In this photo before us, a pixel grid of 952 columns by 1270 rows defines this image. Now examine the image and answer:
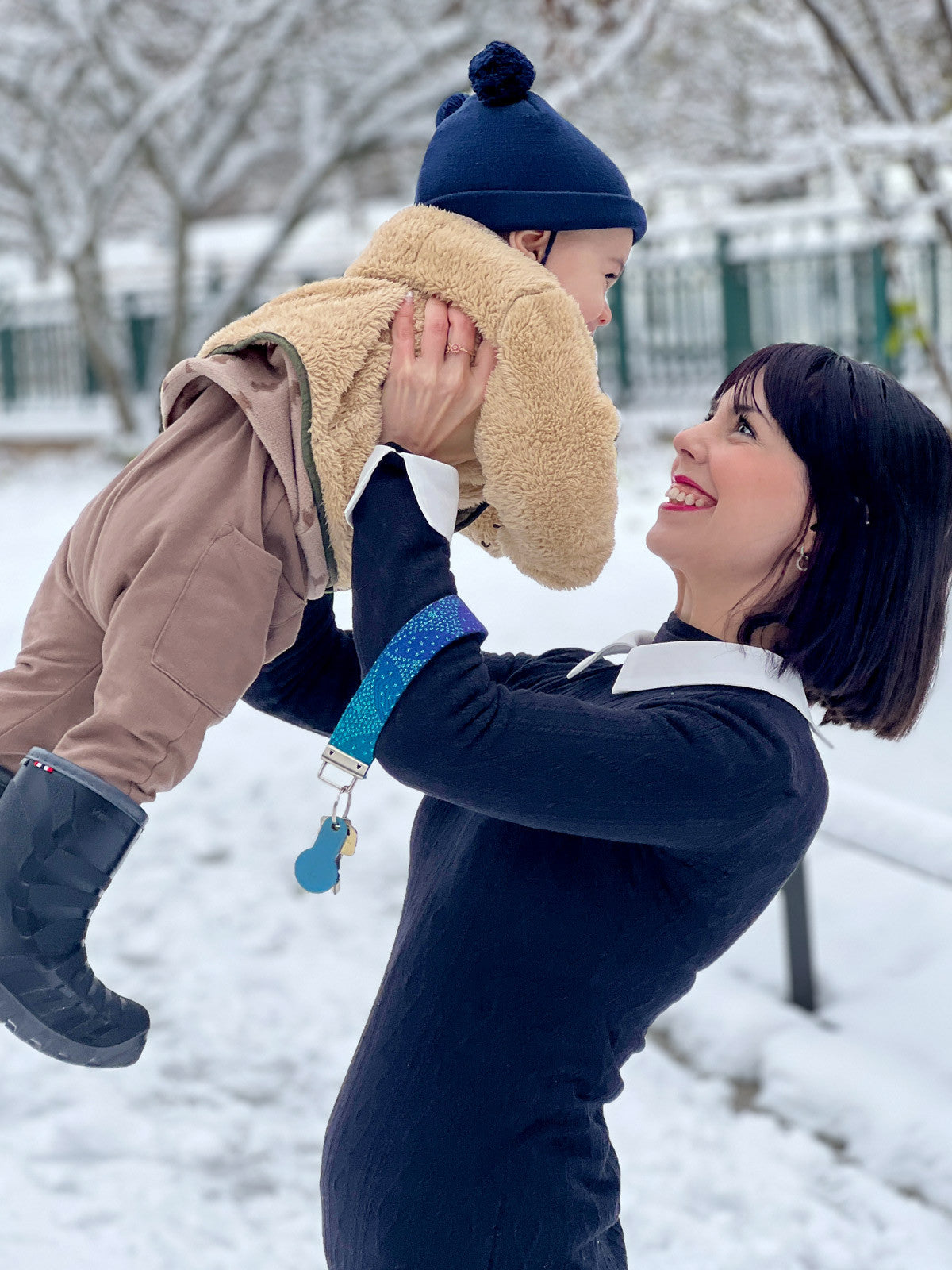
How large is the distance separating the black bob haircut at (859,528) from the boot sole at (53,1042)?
0.72 meters

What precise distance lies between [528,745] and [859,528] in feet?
1.30


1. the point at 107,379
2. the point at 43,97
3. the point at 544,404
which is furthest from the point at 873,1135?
the point at 43,97

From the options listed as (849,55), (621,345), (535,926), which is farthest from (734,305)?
(535,926)

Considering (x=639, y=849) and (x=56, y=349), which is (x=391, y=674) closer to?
(x=639, y=849)

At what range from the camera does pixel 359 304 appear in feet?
4.14

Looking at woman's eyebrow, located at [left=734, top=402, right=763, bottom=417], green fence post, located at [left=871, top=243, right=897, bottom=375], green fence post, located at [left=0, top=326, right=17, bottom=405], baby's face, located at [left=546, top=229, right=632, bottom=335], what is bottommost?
green fence post, located at [left=0, top=326, right=17, bottom=405]

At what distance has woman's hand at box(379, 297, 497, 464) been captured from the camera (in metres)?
1.24

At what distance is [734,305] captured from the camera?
34.8 feet

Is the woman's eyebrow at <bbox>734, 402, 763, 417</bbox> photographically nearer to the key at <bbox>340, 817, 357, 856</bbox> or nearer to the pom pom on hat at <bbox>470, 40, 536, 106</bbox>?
the pom pom on hat at <bbox>470, 40, 536, 106</bbox>

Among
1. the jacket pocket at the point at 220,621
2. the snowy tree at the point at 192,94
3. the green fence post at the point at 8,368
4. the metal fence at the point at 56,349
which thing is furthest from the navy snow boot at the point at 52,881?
the green fence post at the point at 8,368

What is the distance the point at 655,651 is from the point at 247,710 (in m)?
4.28

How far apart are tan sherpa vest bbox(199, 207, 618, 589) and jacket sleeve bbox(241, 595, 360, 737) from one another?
0.22 m

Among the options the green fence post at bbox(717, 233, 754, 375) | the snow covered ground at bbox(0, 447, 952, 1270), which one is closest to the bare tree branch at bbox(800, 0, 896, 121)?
the snow covered ground at bbox(0, 447, 952, 1270)

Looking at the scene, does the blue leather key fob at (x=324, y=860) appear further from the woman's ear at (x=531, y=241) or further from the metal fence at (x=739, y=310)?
the metal fence at (x=739, y=310)
